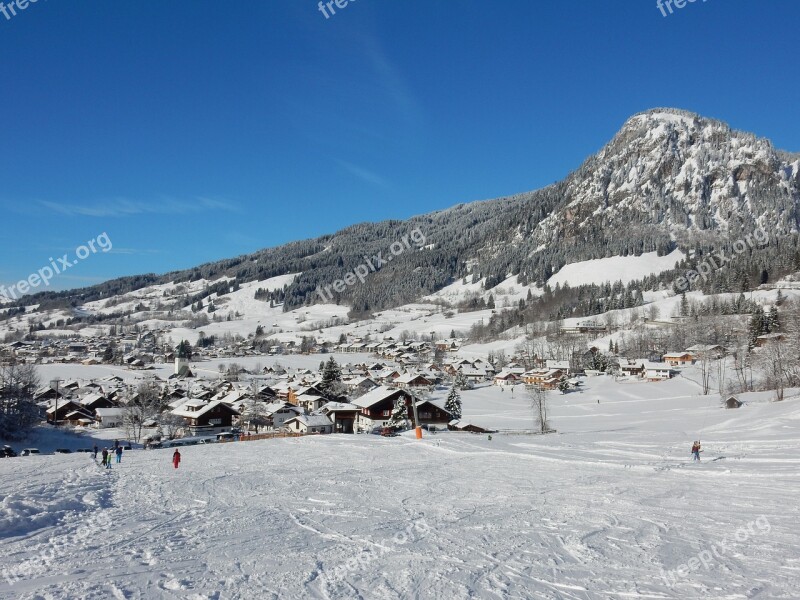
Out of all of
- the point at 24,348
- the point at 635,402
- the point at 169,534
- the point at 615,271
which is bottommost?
the point at 635,402

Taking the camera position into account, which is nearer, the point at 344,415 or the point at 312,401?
the point at 344,415

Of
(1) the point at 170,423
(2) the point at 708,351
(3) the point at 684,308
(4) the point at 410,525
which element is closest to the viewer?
(4) the point at 410,525

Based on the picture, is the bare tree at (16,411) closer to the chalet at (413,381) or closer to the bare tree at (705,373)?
the chalet at (413,381)

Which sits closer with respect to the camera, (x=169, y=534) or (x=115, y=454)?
(x=169, y=534)

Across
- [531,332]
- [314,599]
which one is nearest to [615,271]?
[531,332]

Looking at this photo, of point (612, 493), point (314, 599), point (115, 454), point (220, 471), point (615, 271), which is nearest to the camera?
point (314, 599)

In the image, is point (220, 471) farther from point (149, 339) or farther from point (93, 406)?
point (149, 339)

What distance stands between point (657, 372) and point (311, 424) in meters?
57.8

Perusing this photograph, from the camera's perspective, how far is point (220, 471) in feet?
70.1

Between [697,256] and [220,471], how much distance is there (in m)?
200

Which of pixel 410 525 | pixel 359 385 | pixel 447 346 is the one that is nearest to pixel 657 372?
pixel 359 385

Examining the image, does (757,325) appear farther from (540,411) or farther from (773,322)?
(540,411)

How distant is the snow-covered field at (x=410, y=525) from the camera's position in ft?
28.2

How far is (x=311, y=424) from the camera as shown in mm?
46375
